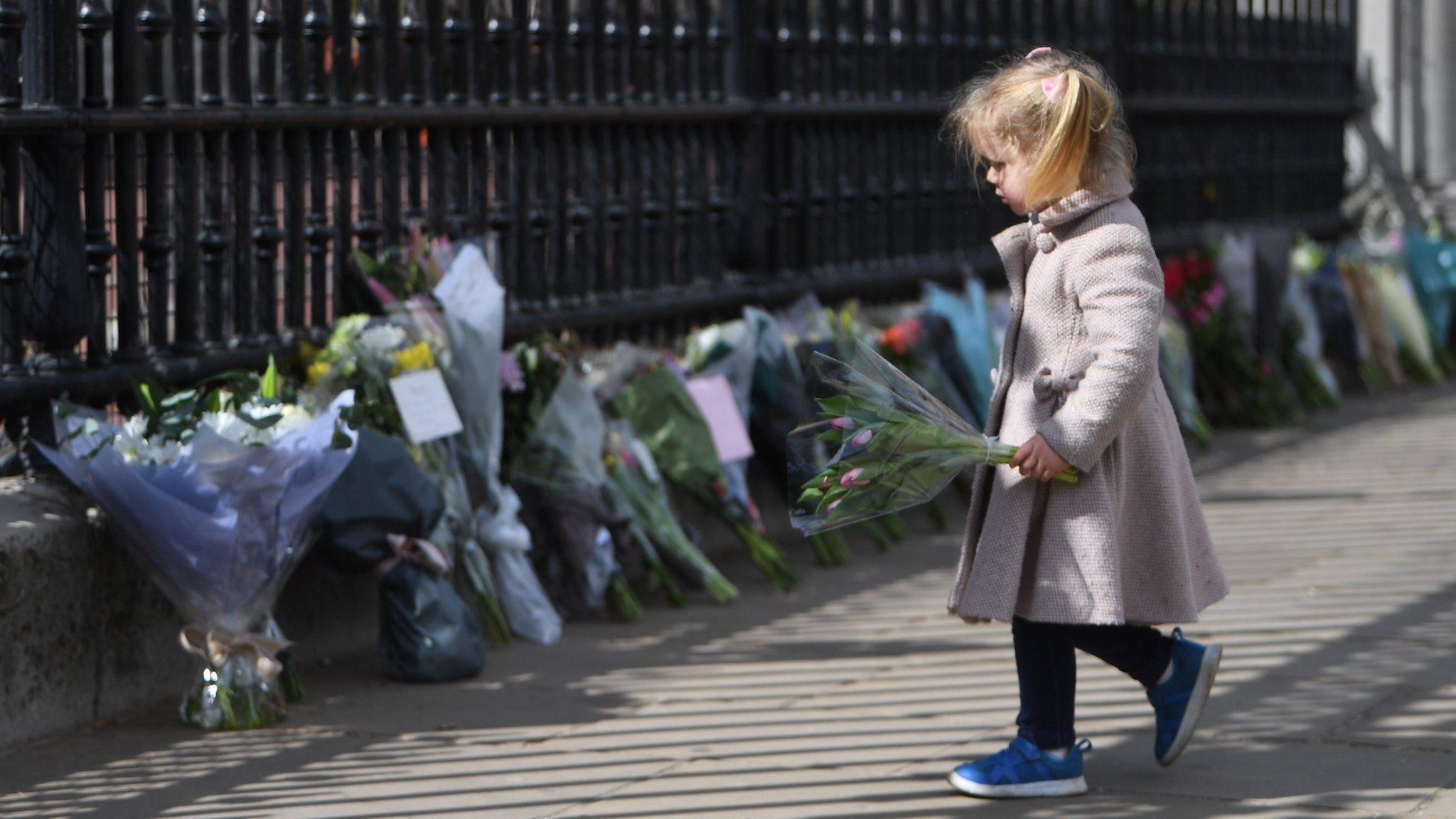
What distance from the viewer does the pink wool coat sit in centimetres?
399

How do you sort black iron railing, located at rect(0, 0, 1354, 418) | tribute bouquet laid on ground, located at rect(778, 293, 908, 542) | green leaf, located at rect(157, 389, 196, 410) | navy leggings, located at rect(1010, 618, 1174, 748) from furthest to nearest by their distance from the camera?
tribute bouquet laid on ground, located at rect(778, 293, 908, 542) → black iron railing, located at rect(0, 0, 1354, 418) → green leaf, located at rect(157, 389, 196, 410) → navy leggings, located at rect(1010, 618, 1174, 748)

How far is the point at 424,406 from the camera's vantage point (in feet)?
18.7

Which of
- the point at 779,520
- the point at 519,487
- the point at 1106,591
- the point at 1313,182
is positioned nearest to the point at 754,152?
the point at 779,520

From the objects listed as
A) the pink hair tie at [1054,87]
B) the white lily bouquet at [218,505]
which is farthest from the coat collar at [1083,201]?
the white lily bouquet at [218,505]

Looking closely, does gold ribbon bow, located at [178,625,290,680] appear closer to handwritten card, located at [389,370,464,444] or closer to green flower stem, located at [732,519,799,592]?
handwritten card, located at [389,370,464,444]

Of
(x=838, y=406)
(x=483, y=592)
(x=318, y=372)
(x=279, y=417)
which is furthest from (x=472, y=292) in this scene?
(x=838, y=406)

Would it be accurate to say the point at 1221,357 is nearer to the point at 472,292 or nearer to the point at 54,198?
the point at 472,292

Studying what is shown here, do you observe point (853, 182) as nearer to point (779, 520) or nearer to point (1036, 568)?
point (779, 520)

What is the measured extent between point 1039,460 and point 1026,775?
705 mm

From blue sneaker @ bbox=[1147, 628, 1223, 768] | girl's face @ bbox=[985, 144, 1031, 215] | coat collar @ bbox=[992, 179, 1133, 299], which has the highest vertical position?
girl's face @ bbox=[985, 144, 1031, 215]

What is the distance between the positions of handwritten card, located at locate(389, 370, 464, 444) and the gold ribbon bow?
0.93 meters

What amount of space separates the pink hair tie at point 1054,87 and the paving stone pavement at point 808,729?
1.46 meters

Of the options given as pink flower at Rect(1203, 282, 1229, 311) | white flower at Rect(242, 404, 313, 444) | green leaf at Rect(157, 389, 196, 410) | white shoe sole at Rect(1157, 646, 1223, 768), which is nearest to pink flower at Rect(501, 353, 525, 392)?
white flower at Rect(242, 404, 313, 444)

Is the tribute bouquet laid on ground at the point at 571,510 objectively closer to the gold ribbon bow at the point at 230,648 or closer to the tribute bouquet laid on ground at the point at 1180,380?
the gold ribbon bow at the point at 230,648
